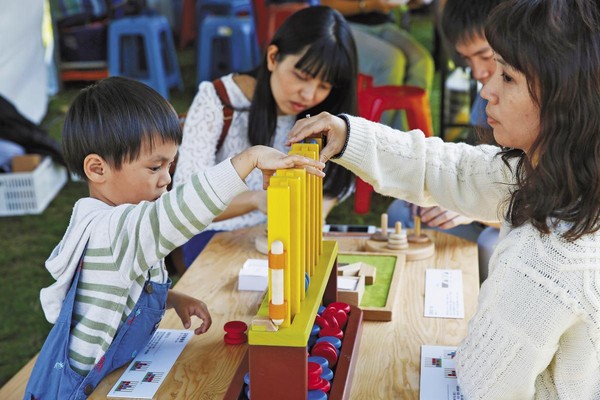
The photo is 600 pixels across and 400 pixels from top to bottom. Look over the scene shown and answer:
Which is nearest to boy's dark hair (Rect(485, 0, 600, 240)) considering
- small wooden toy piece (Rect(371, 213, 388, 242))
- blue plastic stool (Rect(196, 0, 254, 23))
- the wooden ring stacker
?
the wooden ring stacker

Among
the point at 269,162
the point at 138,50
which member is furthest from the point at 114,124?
the point at 138,50

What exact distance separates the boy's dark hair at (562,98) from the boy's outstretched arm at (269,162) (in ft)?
1.24

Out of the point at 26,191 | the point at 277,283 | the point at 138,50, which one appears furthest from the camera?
the point at 138,50

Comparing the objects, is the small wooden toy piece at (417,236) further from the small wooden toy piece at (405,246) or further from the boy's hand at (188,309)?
the boy's hand at (188,309)

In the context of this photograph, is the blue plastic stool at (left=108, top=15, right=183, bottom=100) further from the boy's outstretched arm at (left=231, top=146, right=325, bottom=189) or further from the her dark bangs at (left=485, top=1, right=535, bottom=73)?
the her dark bangs at (left=485, top=1, right=535, bottom=73)

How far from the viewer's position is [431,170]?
1.83 metres

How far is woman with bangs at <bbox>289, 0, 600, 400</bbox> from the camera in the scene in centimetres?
129

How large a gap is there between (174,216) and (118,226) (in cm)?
14

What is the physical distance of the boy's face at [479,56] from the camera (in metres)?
2.53

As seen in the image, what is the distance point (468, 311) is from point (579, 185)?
2.03 ft

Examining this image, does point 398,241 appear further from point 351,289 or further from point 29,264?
point 29,264

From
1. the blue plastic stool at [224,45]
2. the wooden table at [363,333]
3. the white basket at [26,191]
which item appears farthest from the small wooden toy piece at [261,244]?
the blue plastic stool at [224,45]

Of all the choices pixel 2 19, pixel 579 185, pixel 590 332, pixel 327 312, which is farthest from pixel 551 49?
pixel 2 19

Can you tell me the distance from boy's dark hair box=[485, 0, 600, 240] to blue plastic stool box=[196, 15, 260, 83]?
16.7 feet
